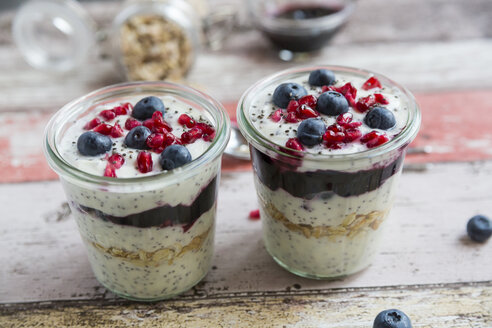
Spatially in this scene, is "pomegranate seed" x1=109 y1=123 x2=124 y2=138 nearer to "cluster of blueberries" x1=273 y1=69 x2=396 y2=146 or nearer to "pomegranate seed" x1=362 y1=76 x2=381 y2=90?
"cluster of blueberries" x1=273 y1=69 x2=396 y2=146

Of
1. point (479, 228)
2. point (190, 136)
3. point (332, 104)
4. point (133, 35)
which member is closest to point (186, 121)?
point (190, 136)

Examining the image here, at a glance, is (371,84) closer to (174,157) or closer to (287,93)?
(287,93)

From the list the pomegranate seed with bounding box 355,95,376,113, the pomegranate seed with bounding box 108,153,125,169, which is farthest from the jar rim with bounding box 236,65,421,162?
the pomegranate seed with bounding box 108,153,125,169

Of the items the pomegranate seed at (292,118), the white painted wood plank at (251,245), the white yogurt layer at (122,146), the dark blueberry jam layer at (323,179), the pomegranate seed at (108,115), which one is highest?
the pomegranate seed at (292,118)

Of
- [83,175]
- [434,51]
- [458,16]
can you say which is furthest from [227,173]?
[458,16]

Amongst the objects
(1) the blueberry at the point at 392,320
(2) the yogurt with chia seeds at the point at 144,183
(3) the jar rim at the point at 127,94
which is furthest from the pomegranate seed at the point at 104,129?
(1) the blueberry at the point at 392,320

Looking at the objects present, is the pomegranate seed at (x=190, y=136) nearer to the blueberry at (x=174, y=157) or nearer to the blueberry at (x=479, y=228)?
the blueberry at (x=174, y=157)

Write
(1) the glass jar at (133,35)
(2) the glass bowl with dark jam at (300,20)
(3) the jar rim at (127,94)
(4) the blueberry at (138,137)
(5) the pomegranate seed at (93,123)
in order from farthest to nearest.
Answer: (2) the glass bowl with dark jam at (300,20)
(1) the glass jar at (133,35)
(5) the pomegranate seed at (93,123)
(4) the blueberry at (138,137)
(3) the jar rim at (127,94)

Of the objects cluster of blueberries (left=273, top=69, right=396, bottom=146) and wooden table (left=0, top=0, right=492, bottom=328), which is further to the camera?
wooden table (left=0, top=0, right=492, bottom=328)
